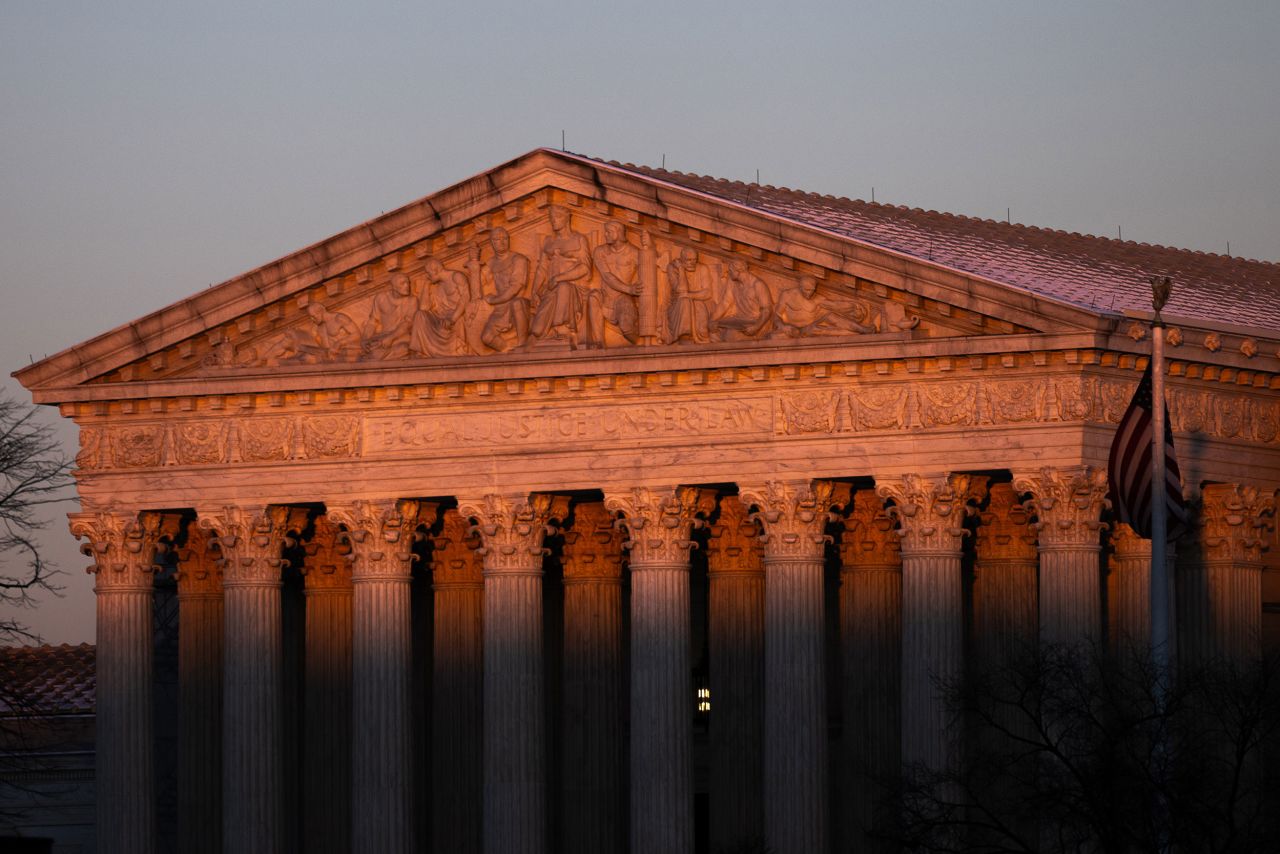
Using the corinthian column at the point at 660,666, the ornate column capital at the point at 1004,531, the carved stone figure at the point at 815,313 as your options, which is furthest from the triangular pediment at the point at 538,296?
the ornate column capital at the point at 1004,531

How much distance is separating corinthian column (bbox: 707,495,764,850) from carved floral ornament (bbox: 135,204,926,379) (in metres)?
5.69

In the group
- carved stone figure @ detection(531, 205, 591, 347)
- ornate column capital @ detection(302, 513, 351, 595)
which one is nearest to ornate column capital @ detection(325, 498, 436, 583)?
ornate column capital @ detection(302, 513, 351, 595)

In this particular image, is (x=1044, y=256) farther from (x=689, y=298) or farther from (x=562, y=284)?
(x=562, y=284)

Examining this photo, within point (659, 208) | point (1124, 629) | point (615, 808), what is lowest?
point (615, 808)

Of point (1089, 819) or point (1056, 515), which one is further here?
point (1056, 515)

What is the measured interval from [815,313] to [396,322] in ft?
31.0

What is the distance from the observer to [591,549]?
221 feet

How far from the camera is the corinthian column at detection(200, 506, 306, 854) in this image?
65.6m

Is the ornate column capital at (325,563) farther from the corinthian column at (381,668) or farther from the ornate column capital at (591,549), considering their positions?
the ornate column capital at (591,549)

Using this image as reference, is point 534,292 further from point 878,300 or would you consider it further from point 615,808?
point 615,808

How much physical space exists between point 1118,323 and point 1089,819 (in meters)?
12.5

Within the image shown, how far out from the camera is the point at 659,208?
61.3 m

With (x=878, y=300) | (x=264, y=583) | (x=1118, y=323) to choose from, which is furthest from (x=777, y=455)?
(x=264, y=583)

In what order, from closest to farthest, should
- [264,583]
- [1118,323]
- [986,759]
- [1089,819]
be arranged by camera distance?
[1089,819] → [986,759] → [1118,323] → [264,583]
